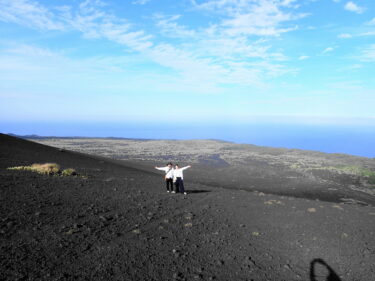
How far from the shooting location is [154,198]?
14.9m

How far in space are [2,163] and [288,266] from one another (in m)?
22.1

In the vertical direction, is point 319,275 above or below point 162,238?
below

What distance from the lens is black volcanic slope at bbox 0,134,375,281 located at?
6918mm

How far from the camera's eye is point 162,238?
9109mm

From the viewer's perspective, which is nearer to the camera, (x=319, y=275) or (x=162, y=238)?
(x=319, y=275)

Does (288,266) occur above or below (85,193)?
below

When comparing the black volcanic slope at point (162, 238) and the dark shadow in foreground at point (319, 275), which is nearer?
the black volcanic slope at point (162, 238)

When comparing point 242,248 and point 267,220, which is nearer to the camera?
point 242,248

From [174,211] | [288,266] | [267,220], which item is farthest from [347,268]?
[174,211]

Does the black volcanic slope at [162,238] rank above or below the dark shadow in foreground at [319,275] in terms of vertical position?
above

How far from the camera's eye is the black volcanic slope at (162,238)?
6.92 m

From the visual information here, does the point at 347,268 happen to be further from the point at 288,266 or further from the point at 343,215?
the point at 343,215

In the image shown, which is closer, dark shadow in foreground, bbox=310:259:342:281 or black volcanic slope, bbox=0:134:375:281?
black volcanic slope, bbox=0:134:375:281

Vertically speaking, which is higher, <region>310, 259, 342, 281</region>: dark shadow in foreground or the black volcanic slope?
the black volcanic slope
